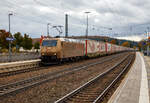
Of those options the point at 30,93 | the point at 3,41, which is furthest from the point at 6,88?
the point at 3,41

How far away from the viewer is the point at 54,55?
18375 mm

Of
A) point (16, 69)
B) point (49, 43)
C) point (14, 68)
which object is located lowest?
point (16, 69)

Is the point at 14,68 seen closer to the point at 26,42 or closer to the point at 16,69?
the point at 16,69

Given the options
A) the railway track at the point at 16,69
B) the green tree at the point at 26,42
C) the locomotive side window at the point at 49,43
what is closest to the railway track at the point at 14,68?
the railway track at the point at 16,69

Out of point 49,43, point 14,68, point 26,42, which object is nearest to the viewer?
point 14,68

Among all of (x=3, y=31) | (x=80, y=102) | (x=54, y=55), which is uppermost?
(x=3, y=31)

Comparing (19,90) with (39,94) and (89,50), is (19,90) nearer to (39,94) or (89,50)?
(39,94)

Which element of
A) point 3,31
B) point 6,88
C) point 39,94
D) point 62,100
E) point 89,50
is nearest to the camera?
point 62,100

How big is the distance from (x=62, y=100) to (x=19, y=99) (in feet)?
5.49

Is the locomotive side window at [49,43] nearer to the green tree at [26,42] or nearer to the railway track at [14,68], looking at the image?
the railway track at [14,68]

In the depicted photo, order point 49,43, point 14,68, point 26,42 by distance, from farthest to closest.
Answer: point 26,42 < point 49,43 < point 14,68

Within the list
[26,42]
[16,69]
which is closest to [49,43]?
[16,69]

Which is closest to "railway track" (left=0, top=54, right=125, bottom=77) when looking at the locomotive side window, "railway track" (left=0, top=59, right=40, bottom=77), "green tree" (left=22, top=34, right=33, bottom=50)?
"railway track" (left=0, top=59, right=40, bottom=77)

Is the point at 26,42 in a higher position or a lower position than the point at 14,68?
higher
